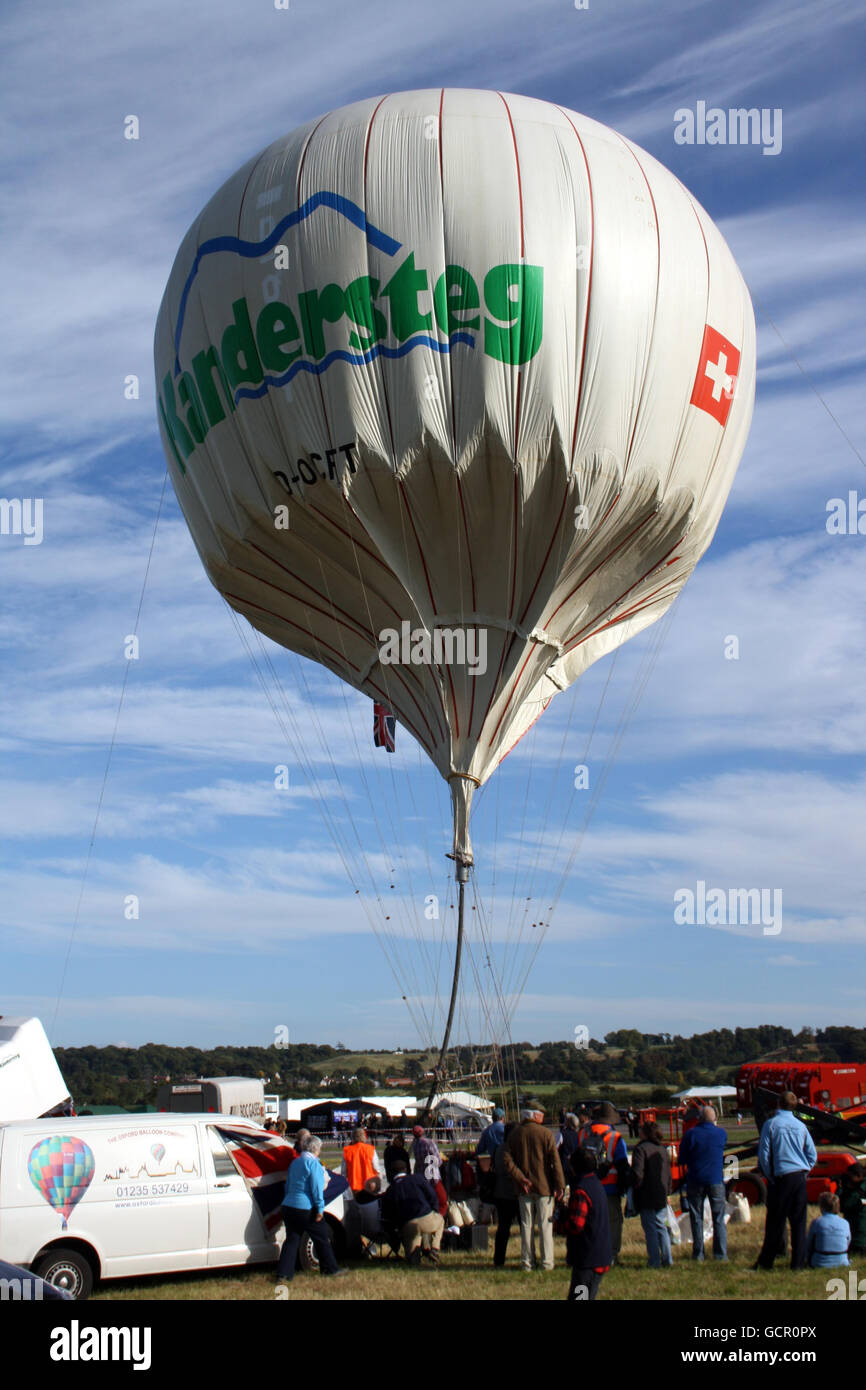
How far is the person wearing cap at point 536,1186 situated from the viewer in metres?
11.1

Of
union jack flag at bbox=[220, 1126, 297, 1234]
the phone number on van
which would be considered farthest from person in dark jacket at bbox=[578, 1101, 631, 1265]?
the phone number on van

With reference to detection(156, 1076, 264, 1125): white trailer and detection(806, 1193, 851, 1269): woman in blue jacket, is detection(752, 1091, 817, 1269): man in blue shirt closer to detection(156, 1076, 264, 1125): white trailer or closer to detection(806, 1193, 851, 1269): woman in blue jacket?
detection(806, 1193, 851, 1269): woman in blue jacket

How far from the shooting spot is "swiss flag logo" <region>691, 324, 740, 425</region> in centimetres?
1686

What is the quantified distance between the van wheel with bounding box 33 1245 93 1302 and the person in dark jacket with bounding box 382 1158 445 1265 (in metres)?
3.02

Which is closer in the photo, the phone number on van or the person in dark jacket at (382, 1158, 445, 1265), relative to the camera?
the phone number on van

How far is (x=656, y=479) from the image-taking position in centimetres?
1680

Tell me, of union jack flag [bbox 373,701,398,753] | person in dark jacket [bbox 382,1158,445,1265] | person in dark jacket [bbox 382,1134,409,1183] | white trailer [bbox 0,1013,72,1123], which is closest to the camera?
person in dark jacket [bbox 382,1158,445,1265]

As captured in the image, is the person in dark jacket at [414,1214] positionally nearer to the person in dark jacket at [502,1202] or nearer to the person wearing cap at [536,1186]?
the person in dark jacket at [502,1202]

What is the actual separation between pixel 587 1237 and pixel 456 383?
10.2 meters

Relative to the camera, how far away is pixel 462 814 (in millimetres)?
17750

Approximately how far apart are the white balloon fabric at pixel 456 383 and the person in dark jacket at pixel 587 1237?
9.10 meters

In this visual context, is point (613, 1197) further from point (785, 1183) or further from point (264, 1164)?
point (264, 1164)
